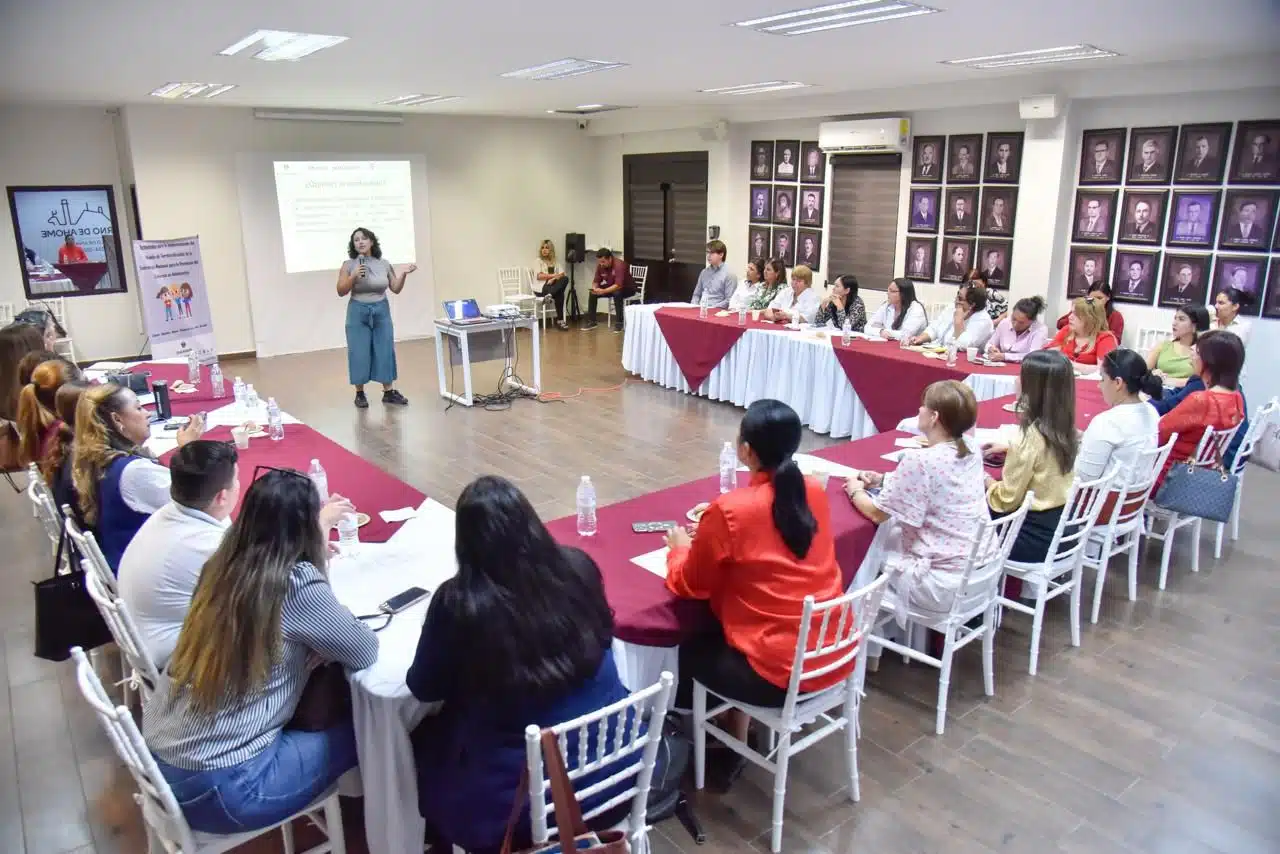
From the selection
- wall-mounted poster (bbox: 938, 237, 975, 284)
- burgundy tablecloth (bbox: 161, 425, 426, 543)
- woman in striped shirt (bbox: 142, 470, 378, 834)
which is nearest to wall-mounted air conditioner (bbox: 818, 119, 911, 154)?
wall-mounted poster (bbox: 938, 237, 975, 284)

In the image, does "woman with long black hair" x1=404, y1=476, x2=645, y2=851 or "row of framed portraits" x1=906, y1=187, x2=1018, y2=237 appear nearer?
"woman with long black hair" x1=404, y1=476, x2=645, y2=851

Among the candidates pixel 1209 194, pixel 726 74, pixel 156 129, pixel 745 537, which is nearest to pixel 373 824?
pixel 745 537

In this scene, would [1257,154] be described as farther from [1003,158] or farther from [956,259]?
[956,259]

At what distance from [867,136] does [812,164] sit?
0.98m

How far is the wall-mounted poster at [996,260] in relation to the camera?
7379 millimetres

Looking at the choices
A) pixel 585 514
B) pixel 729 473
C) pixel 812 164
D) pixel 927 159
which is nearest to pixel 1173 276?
pixel 927 159

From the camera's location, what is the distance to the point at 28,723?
299 centimetres

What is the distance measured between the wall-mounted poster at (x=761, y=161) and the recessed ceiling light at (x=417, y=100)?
339 cm

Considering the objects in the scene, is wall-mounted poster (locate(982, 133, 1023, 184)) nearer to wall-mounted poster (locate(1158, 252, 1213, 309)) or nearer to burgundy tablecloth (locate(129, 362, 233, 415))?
wall-mounted poster (locate(1158, 252, 1213, 309))

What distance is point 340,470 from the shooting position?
3.33m

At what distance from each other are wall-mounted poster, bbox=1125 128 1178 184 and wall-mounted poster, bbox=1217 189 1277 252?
50 cm

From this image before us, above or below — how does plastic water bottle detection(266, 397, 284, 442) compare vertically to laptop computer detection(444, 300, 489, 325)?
below

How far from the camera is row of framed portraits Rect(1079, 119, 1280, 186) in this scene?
5.95 metres

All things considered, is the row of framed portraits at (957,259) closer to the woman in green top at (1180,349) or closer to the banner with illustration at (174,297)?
the woman in green top at (1180,349)
